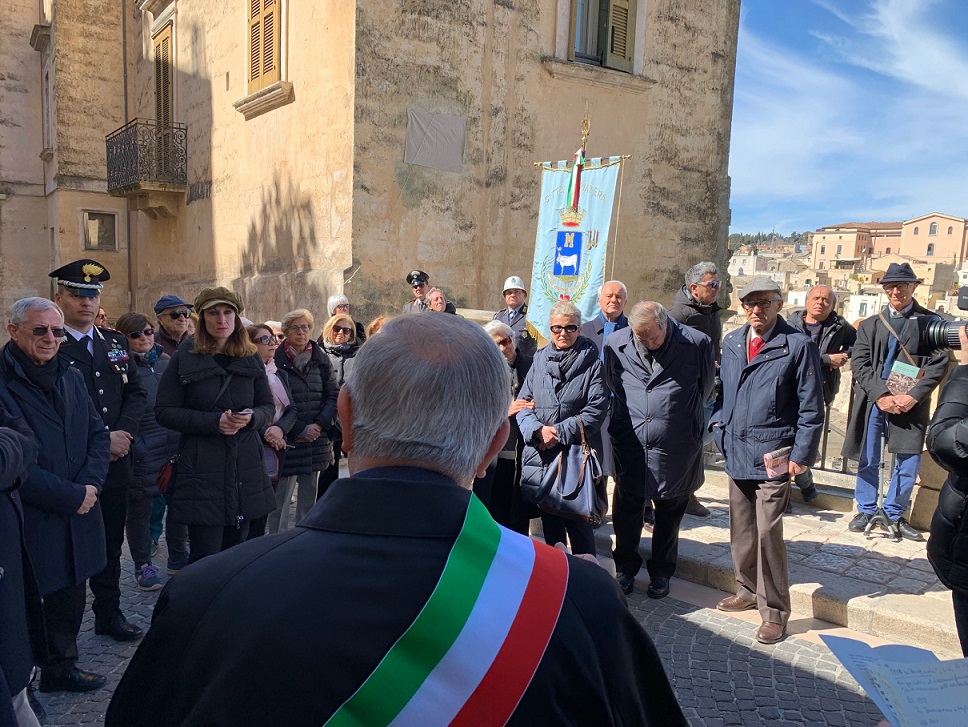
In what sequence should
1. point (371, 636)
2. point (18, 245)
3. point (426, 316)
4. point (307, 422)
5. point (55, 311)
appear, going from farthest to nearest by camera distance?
point (18, 245)
point (307, 422)
point (55, 311)
point (426, 316)
point (371, 636)

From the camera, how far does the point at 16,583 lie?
2764 mm

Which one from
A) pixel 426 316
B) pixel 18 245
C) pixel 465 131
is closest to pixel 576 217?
pixel 465 131

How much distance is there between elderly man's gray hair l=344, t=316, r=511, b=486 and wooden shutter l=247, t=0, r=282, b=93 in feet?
35.6

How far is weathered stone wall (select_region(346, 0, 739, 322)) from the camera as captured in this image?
386 inches

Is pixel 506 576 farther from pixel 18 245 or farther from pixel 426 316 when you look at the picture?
pixel 18 245

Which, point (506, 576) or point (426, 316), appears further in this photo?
point (426, 316)

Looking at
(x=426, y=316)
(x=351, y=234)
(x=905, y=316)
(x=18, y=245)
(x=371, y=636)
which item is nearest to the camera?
(x=371, y=636)

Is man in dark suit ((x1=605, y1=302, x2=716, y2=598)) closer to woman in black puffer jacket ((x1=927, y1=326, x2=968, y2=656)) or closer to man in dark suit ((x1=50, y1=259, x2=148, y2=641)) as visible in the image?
woman in black puffer jacket ((x1=927, y1=326, x2=968, y2=656))

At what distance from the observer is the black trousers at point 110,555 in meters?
4.16

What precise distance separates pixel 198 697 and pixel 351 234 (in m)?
8.95

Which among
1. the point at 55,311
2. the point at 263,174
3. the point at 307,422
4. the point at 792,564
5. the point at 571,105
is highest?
the point at 571,105

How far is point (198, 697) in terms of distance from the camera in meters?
1.13

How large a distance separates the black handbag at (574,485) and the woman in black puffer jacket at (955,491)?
87.0 inches

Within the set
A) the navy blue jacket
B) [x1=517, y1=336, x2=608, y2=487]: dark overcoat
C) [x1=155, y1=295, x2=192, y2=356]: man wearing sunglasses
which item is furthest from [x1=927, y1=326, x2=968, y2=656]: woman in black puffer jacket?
[x1=155, y1=295, x2=192, y2=356]: man wearing sunglasses
